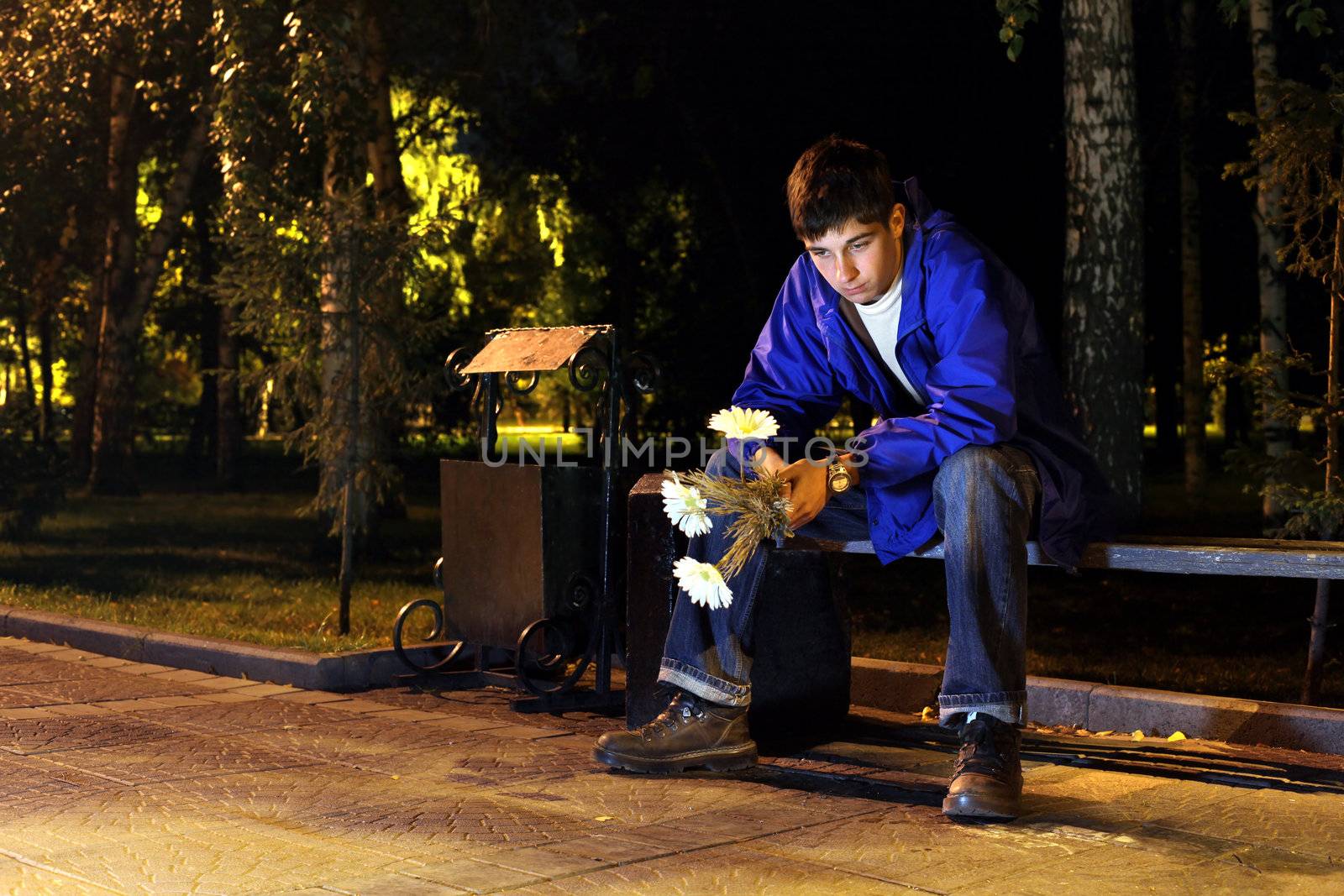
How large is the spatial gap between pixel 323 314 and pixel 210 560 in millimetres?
5645

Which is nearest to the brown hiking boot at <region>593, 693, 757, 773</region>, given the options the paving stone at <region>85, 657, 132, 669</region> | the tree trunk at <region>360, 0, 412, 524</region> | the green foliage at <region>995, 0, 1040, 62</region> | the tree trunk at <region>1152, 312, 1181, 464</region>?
the paving stone at <region>85, 657, 132, 669</region>

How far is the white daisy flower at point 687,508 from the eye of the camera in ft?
15.1

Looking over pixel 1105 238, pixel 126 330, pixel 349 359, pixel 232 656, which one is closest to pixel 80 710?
pixel 232 656

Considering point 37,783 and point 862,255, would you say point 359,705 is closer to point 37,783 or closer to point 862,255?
point 37,783

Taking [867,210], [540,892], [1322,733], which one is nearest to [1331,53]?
[1322,733]

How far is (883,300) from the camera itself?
484 centimetres

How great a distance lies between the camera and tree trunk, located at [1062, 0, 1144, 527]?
390 inches

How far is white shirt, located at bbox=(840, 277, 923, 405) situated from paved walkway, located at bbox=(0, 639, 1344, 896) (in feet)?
4.15

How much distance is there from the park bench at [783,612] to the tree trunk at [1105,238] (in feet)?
13.2

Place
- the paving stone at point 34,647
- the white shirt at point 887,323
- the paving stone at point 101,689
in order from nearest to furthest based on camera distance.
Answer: the white shirt at point 887,323
the paving stone at point 101,689
the paving stone at point 34,647

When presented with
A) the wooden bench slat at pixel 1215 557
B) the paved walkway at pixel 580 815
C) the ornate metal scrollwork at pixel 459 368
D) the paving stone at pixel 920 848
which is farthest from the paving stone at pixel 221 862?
the ornate metal scrollwork at pixel 459 368

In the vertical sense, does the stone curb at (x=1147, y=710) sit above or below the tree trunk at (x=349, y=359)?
below

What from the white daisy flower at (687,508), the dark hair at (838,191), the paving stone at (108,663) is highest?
the dark hair at (838,191)

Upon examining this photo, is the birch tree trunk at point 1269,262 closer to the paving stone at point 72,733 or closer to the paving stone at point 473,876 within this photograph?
the paving stone at point 72,733
